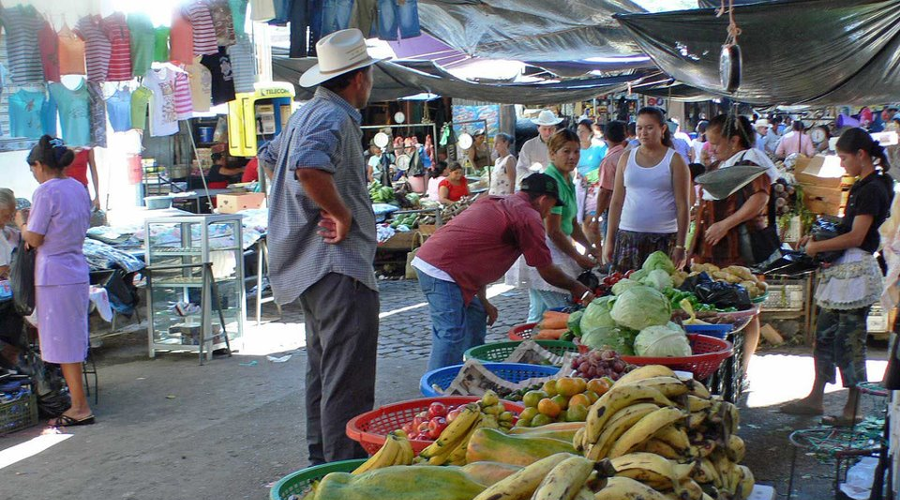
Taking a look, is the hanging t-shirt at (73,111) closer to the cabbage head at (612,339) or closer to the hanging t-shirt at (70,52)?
the hanging t-shirt at (70,52)

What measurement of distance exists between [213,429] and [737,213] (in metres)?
4.36

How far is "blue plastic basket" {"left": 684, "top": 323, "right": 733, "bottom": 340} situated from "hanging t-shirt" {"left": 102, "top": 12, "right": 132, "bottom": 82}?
5.61m

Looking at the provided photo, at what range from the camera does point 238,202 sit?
12305 millimetres

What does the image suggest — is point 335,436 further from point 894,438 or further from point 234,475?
point 894,438

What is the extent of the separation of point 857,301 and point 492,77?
10.8 meters

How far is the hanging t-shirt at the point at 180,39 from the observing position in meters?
7.93

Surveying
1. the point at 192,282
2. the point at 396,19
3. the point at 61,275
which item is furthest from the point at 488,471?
the point at 192,282

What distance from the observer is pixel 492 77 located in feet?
53.6

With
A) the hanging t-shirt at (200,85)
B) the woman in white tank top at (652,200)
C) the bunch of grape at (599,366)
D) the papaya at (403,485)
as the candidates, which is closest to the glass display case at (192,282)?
the hanging t-shirt at (200,85)

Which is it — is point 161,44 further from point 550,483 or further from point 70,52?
point 550,483

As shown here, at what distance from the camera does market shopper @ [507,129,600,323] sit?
6695 millimetres

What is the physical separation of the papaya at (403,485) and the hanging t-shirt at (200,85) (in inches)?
289

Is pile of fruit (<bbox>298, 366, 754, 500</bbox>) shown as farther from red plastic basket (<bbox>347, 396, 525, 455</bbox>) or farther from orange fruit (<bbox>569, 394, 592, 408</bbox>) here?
red plastic basket (<bbox>347, 396, 525, 455</bbox>)

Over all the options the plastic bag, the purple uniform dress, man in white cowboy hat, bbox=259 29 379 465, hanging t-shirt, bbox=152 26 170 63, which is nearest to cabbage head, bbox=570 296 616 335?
man in white cowboy hat, bbox=259 29 379 465
